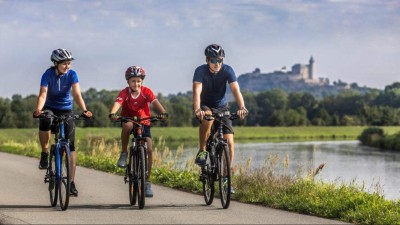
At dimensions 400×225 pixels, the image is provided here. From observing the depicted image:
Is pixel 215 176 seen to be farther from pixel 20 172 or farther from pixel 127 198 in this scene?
pixel 20 172

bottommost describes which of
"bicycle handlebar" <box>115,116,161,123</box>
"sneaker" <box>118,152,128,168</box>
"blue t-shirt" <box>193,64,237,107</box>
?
"sneaker" <box>118,152,128,168</box>

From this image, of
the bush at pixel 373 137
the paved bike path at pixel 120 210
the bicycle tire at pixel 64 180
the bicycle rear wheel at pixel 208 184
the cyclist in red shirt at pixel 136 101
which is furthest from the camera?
the bush at pixel 373 137

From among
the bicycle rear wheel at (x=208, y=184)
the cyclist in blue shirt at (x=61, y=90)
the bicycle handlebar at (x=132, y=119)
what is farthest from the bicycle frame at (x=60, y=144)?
the bicycle rear wheel at (x=208, y=184)

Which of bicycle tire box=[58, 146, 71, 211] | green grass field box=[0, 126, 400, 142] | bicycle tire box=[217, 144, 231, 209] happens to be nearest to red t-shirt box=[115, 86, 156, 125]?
bicycle tire box=[58, 146, 71, 211]

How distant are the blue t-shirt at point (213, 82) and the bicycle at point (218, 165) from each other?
0.88ft

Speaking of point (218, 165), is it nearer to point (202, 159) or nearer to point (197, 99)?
point (202, 159)

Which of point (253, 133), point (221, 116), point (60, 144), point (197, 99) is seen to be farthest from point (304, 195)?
point (253, 133)

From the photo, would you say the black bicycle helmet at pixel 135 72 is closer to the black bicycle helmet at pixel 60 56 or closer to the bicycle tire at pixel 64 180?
the black bicycle helmet at pixel 60 56

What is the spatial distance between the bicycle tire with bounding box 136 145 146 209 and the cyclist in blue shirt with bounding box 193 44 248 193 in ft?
2.55

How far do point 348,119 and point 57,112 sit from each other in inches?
4215

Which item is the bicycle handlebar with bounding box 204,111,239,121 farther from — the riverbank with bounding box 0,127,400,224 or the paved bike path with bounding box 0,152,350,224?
the riverbank with bounding box 0,127,400,224

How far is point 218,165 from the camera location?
7.79m

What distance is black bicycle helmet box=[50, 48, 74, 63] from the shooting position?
7.94m

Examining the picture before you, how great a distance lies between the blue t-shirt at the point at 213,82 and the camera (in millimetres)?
7969
